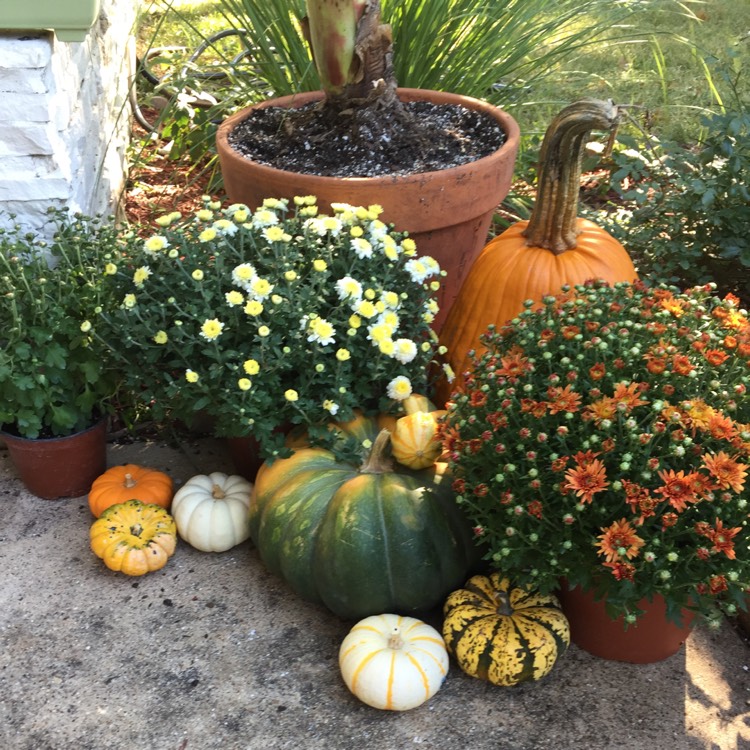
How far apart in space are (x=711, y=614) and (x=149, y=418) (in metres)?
1.81

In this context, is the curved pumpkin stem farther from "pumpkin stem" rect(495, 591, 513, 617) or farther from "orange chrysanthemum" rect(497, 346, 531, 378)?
"pumpkin stem" rect(495, 591, 513, 617)

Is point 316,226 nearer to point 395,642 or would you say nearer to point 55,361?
point 55,361

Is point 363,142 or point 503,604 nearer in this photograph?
point 503,604

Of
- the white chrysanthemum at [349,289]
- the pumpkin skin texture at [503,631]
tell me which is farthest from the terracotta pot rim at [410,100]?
the pumpkin skin texture at [503,631]

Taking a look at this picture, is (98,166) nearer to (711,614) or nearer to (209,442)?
(209,442)

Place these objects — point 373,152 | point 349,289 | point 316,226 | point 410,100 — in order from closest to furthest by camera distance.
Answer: point 349,289, point 316,226, point 373,152, point 410,100

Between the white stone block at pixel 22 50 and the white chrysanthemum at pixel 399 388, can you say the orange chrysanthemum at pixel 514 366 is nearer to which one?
the white chrysanthemum at pixel 399 388

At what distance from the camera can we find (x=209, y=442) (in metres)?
2.75

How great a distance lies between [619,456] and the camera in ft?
5.67

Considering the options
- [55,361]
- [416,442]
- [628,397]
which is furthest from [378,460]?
[55,361]

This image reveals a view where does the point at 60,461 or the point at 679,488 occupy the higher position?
the point at 679,488

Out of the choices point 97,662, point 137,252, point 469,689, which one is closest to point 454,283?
point 137,252

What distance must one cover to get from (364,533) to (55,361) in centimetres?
95

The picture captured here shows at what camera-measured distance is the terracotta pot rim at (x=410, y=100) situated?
2410mm
